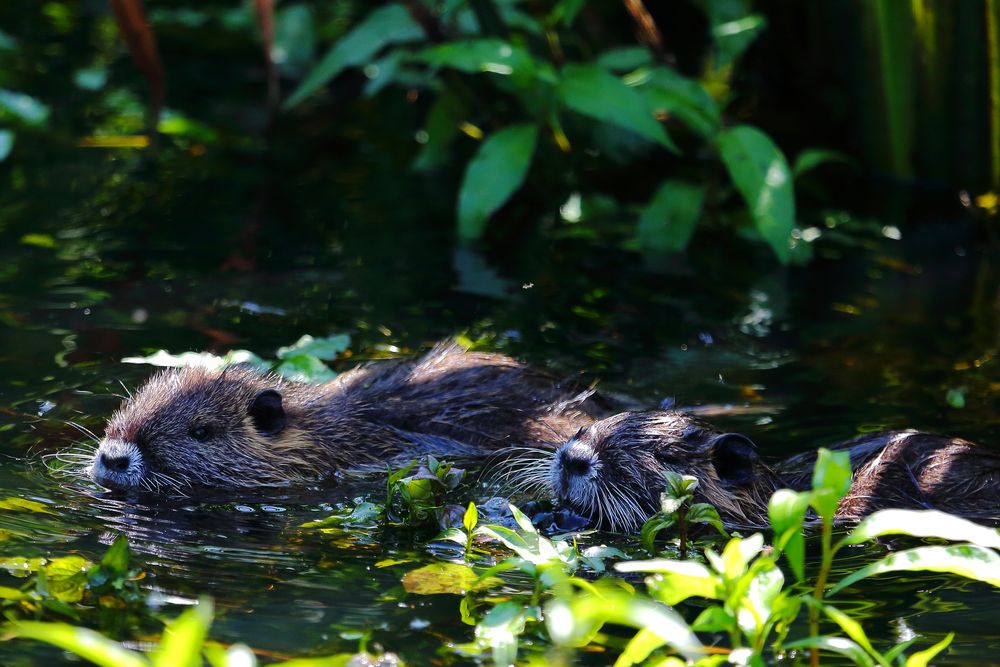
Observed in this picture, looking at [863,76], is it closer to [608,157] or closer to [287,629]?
[608,157]

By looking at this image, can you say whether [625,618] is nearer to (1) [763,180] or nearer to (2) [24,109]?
(1) [763,180]

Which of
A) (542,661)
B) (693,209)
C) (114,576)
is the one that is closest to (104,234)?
(693,209)

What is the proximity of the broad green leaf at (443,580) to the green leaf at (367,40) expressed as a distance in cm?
380

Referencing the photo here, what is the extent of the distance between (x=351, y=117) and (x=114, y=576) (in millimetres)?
6172

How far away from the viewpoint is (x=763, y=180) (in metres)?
6.34

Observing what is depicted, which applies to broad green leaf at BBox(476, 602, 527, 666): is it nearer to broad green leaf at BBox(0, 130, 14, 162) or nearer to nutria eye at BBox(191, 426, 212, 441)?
nutria eye at BBox(191, 426, 212, 441)

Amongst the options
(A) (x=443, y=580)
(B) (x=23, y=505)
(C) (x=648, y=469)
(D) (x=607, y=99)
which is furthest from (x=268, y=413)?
(D) (x=607, y=99)

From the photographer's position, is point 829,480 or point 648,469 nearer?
point 829,480

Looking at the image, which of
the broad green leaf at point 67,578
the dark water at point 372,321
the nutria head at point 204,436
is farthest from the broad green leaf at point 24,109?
the broad green leaf at point 67,578

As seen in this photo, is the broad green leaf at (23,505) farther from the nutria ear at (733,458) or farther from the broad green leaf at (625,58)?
the broad green leaf at (625,58)

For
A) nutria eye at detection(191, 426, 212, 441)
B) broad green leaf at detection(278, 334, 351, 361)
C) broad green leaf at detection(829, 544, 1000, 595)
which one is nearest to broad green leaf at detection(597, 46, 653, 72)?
broad green leaf at detection(278, 334, 351, 361)

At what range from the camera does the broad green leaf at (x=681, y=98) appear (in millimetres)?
6527

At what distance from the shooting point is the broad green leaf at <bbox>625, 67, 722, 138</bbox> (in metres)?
6.53

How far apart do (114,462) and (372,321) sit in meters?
1.65
